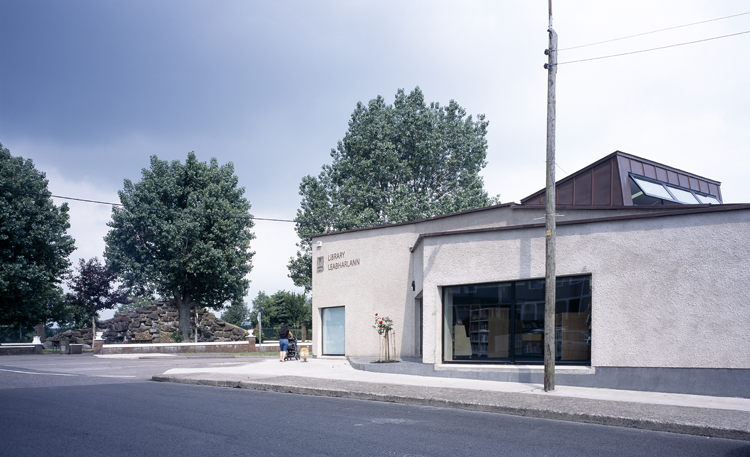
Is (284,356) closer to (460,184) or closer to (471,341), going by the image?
(471,341)

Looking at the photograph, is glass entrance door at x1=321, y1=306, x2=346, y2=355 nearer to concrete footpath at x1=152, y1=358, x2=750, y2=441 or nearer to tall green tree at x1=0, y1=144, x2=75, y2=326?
concrete footpath at x1=152, y1=358, x2=750, y2=441

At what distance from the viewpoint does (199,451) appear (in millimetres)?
6488

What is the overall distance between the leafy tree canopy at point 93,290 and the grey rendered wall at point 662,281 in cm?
3626

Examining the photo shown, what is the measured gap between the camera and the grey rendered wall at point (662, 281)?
38.6 ft

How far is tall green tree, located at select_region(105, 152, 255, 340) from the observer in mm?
36038

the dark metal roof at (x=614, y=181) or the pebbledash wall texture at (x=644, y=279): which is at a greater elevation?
the dark metal roof at (x=614, y=181)

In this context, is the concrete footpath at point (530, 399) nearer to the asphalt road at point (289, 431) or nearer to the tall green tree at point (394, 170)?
the asphalt road at point (289, 431)

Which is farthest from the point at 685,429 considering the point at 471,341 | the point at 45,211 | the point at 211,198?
the point at 45,211

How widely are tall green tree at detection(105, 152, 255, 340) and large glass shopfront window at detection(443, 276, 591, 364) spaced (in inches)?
933

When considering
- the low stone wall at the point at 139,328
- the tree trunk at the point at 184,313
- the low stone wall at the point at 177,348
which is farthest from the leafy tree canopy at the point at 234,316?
the low stone wall at the point at 177,348

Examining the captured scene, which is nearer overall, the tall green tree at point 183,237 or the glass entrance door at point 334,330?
the glass entrance door at point 334,330

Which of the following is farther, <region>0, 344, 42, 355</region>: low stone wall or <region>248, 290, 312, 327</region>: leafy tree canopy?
<region>248, 290, 312, 327</region>: leafy tree canopy

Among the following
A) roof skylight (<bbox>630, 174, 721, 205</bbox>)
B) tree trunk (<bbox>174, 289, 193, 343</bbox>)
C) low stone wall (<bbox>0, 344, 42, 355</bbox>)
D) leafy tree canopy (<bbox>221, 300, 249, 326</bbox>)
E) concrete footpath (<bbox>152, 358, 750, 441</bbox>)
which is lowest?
leafy tree canopy (<bbox>221, 300, 249, 326</bbox>)

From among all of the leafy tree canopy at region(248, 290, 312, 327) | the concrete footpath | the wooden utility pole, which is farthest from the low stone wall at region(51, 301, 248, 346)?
the wooden utility pole
